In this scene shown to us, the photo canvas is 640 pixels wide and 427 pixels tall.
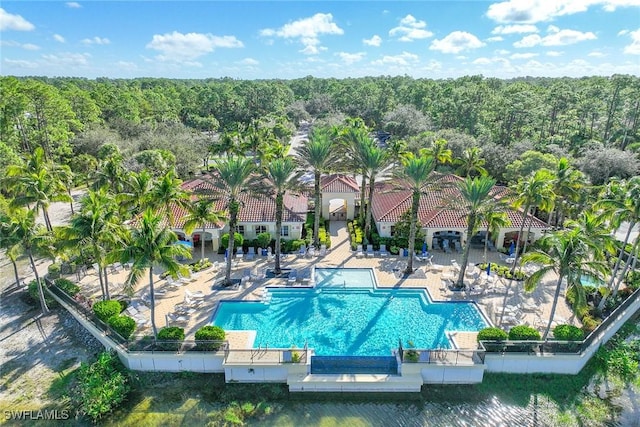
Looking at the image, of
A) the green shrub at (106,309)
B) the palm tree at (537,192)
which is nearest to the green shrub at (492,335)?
the palm tree at (537,192)

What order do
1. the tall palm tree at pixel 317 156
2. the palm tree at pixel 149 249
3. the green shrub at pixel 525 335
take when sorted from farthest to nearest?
the tall palm tree at pixel 317 156 < the green shrub at pixel 525 335 < the palm tree at pixel 149 249

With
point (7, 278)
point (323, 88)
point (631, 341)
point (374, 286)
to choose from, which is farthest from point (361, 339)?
point (323, 88)

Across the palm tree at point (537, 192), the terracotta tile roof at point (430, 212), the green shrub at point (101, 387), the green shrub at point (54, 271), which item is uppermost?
the palm tree at point (537, 192)

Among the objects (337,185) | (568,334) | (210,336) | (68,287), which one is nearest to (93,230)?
(68,287)

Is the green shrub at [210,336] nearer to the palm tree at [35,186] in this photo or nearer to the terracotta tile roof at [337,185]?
the palm tree at [35,186]

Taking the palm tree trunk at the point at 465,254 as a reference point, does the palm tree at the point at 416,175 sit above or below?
above

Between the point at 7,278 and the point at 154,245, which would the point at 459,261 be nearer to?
the point at 154,245
